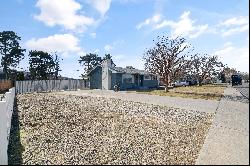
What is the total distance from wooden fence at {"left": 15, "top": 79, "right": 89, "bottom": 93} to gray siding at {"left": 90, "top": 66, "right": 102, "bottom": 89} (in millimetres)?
3882

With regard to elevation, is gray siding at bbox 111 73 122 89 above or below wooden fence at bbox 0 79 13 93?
above

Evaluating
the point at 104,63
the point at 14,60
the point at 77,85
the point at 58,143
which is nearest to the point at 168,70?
the point at 104,63

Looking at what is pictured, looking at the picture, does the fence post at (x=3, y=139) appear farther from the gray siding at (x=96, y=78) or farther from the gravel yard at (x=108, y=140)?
the gray siding at (x=96, y=78)

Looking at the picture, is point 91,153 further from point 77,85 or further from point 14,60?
point 14,60

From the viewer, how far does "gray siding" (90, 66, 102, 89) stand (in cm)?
5075

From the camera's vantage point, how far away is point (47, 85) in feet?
160

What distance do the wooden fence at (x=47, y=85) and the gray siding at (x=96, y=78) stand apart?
3.88 m

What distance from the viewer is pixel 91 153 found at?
7410 millimetres

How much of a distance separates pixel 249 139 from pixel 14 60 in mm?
66687

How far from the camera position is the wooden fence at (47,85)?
44544mm

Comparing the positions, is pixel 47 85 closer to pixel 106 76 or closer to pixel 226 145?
pixel 106 76

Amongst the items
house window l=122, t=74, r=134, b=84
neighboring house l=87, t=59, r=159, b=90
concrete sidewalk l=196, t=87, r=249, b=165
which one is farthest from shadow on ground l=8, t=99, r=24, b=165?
house window l=122, t=74, r=134, b=84

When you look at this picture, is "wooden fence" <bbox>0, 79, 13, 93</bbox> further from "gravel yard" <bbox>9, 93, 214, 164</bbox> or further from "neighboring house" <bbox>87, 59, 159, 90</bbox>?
"gravel yard" <bbox>9, 93, 214, 164</bbox>

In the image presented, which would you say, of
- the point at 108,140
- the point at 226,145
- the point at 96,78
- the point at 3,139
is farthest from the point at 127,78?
the point at 3,139
